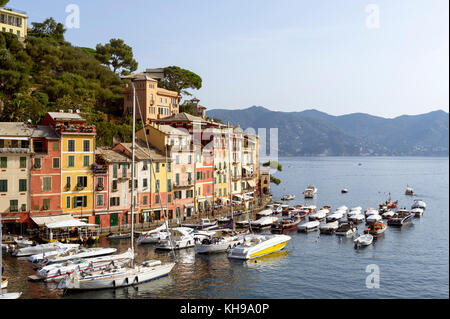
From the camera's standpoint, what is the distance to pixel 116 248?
51.3 metres

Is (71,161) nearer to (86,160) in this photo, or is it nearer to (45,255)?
(86,160)

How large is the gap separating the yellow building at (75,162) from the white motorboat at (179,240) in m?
11.8

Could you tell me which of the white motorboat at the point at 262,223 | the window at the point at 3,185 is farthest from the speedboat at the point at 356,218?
the window at the point at 3,185

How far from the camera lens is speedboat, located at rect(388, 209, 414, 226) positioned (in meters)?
79.6

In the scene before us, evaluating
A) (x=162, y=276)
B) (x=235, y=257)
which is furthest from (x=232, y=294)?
(x=235, y=257)

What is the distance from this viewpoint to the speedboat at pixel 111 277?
36.2 metres

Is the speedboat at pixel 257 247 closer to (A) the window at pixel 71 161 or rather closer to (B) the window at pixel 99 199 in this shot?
(B) the window at pixel 99 199

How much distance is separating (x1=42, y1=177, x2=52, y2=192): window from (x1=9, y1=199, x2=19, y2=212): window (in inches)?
137

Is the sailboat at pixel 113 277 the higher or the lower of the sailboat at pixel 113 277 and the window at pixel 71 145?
the lower

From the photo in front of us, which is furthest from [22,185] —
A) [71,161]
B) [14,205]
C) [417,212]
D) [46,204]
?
[417,212]

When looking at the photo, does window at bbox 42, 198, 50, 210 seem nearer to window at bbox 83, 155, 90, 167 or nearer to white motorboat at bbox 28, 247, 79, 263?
window at bbox 83, 155, 90, 167

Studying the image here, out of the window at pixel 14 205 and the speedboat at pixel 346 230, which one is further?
the speedboat at pixel 346 230

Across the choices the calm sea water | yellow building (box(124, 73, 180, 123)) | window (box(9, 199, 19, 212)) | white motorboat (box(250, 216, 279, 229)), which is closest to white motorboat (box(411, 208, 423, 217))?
the calm sea water
